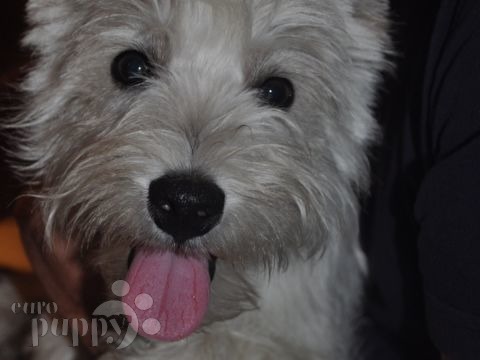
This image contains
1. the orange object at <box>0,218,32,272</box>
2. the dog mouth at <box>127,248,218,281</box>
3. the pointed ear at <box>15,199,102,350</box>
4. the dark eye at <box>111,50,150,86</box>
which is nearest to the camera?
the dog mouth at <box>127,248,218,281</box>

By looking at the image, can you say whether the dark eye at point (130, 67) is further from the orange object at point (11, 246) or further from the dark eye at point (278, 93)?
the orange object at point (11, 246)

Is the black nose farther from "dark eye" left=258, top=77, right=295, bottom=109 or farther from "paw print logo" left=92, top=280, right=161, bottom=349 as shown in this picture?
"dark eye" left=258, top=77, right=295, bottom=109

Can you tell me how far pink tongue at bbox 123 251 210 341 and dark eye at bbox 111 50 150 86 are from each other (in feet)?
1.46

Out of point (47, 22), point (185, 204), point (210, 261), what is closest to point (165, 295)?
point (210, 261)

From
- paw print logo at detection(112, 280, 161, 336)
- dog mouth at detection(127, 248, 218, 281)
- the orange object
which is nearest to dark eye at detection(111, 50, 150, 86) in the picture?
dog mouth at detection(127, 248, 218, 281)

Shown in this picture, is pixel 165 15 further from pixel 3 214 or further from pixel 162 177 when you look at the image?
pixel 3 214

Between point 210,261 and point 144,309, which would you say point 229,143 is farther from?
point 144,309

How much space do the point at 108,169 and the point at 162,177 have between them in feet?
0.44

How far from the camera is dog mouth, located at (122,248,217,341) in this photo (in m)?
1.70

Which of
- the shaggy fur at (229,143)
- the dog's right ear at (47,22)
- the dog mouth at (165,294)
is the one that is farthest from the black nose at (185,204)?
the dog's right ear at (47,22)

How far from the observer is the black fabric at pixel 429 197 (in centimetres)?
148

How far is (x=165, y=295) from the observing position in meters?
1.71

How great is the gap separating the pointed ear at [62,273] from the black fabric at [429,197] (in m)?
0.78

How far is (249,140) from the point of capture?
5.74ft
